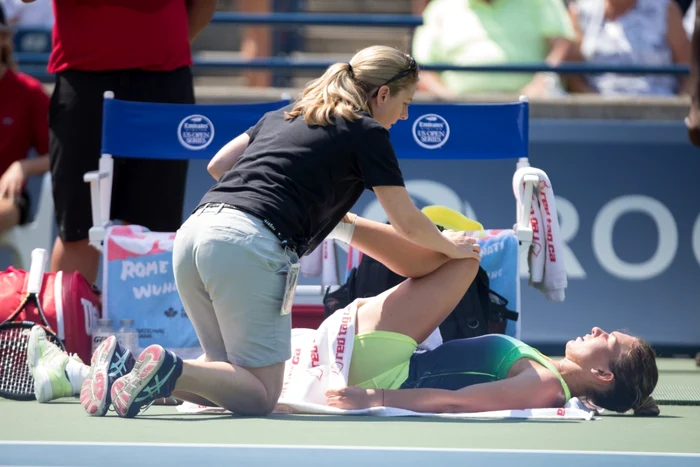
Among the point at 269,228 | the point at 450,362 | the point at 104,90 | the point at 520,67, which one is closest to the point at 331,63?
the point at 520,67

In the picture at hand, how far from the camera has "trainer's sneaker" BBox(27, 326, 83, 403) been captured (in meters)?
5.00

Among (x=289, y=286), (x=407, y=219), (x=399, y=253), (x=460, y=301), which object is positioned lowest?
(x=460, y=301)

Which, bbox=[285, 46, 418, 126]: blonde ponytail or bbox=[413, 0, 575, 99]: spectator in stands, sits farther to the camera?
bbox=[413, 0, 575, 99]: spectator in stands

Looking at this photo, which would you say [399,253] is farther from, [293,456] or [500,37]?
[500,37]

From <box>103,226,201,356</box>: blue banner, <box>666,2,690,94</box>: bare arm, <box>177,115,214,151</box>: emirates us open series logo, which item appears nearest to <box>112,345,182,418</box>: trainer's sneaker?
<box>103,226,201,356</box>: blue banner

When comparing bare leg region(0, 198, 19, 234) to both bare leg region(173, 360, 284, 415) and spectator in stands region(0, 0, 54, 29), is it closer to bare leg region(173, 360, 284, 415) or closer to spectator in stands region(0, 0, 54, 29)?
spectator in stands region(0, 0, 54, 29)

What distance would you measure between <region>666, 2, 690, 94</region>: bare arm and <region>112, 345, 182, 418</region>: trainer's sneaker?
534cm

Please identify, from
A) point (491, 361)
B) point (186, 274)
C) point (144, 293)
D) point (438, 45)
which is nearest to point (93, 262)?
point (144, 293)

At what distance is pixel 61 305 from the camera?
18.3 feet

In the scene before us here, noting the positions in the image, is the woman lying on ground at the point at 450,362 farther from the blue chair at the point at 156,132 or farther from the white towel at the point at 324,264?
the blue chair at the point at 156,132

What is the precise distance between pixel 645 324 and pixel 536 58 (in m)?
2.10

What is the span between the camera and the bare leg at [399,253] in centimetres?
485

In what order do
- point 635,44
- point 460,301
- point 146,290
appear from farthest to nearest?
1. point 635,44
2. point 146,290
3. point 460,301

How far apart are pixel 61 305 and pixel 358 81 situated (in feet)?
6.00
